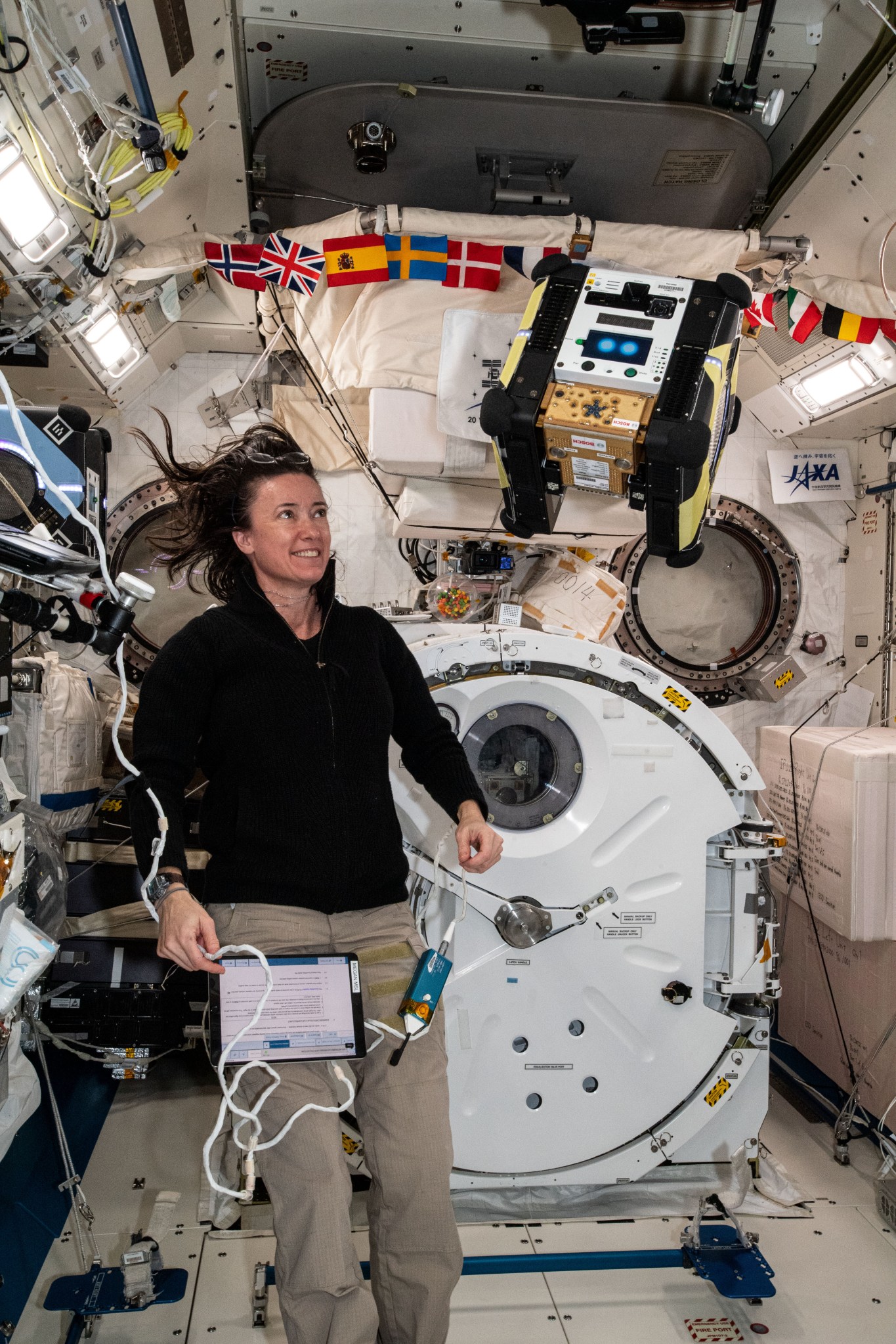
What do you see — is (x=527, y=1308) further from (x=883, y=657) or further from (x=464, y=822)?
(x=883, y=657)

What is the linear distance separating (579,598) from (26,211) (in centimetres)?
271

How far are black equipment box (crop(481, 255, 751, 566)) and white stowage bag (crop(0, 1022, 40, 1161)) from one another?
1998 mm

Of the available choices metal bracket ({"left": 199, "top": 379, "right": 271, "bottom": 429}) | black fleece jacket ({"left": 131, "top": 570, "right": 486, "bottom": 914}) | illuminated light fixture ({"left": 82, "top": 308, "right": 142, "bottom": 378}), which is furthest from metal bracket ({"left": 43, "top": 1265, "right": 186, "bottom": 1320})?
metal bracket ({"left": 199, "top": 379, "right": 271, "bottom": 429})

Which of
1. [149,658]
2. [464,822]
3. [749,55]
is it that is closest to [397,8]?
[749,55]

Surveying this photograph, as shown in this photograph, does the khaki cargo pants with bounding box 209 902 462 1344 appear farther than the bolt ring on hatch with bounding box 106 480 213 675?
No

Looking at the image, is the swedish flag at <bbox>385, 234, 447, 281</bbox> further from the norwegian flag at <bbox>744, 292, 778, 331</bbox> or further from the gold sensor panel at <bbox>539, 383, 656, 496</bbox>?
the norwegian flag at <bbox>744, 292, 778, 331</bbox>

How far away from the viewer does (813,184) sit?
11.5ft

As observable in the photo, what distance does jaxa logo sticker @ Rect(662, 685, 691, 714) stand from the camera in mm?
3004

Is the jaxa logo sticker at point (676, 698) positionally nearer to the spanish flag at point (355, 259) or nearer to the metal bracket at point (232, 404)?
the spanish flag at point (355, 259)

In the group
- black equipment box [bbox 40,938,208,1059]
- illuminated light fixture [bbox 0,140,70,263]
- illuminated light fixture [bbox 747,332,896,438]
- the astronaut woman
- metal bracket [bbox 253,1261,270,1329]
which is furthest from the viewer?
illuminated light fixture [bbox 747,332,896,438]

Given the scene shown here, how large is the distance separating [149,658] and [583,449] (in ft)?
9.42

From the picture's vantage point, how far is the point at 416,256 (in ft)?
11.8

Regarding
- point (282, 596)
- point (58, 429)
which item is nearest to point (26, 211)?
point (58, 429)

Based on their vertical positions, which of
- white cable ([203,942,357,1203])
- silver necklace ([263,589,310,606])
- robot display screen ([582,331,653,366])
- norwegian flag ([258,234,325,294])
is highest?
norwegian flag ([258,234,325,294])
